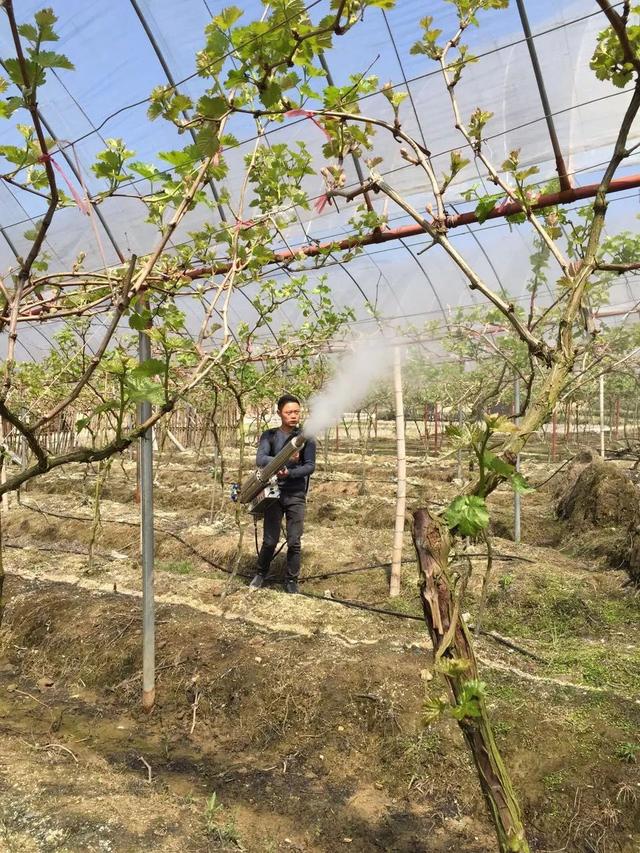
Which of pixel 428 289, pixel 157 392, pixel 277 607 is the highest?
pixel 428 289

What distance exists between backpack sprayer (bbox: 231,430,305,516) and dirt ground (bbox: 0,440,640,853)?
0.86m

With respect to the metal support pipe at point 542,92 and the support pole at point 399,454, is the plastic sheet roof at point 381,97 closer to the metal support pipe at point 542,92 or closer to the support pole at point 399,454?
the metal support pipe at point 542,92

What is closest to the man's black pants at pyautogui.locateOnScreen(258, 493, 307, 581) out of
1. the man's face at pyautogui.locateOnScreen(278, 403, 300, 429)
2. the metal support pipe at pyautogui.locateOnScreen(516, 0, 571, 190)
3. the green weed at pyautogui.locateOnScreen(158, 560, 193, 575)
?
the man's face at pyautogui.locateOnScreen(278, 403, 300, 429)

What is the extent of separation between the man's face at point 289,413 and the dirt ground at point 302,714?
5.23 ft

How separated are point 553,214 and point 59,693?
14.6 ft

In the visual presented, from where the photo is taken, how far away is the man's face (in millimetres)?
5320

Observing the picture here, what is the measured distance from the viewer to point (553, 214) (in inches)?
92.9

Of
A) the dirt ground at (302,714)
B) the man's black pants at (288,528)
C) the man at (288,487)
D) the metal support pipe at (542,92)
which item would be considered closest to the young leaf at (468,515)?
the dirt ground at (302,714)

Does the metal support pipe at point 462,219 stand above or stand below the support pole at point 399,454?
above

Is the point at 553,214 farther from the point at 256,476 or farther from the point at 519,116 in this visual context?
the point at 519,116

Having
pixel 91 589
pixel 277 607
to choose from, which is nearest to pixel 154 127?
pixel 91 589

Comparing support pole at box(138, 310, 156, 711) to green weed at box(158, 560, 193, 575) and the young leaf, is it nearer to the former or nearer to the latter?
→ the young leaf

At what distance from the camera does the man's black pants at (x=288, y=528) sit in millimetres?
5602

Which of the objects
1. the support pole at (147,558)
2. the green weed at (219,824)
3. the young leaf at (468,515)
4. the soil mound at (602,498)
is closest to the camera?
the young leaf at (468,515)
